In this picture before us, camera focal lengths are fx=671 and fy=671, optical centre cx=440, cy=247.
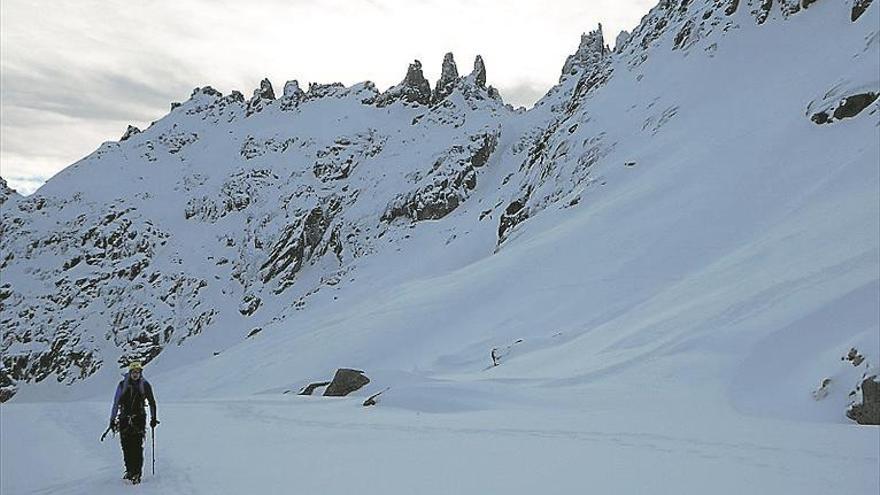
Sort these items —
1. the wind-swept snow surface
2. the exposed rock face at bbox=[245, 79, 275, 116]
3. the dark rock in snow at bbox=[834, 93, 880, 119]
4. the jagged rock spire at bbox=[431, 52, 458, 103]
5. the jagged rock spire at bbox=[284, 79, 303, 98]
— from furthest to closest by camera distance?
the exposed rock face at bbox=[245, 79, 275, 116], the jagged rock spire at bbox=[284, 79, 303, 98], the jagged rock spire at bbox=[431, 52, 458, 103], the dark rock in snow at bbox=[834, 93, 880, 119], the wind-swept snow surface

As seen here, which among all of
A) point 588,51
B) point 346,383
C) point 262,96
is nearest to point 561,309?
point 346,383

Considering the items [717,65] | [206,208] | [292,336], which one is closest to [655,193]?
[717,65]

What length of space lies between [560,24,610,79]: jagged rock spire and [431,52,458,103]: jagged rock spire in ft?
46.0

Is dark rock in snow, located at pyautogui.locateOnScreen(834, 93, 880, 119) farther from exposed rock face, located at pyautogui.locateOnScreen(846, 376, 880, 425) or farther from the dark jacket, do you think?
the dark jacket

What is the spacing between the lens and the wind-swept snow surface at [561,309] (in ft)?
26.7

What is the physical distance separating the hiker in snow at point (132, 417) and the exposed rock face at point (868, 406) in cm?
848

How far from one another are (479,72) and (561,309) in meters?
68.3

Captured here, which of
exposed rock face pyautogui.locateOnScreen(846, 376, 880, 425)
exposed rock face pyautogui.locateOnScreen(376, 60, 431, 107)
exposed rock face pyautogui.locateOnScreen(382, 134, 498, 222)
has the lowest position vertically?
exposed rock face pyautogui.locateOnScreen(846, 376, 880, 425)

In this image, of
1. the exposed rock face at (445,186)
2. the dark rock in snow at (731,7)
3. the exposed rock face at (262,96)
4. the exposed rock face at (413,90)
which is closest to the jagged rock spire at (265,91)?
the exposed rock face at (262,96)

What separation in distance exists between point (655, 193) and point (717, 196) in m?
3.52

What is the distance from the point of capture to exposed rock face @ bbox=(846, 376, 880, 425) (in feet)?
25.8

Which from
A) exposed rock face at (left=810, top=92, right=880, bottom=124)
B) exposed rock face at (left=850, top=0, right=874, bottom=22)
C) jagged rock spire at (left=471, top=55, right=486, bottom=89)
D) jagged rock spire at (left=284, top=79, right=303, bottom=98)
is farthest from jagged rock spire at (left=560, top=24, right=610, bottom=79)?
exposed rock face at (left=810, top=92, right=880, bottom=124)

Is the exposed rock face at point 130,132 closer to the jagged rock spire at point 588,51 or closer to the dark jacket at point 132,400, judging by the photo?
the jagged rock spire at point 588,51

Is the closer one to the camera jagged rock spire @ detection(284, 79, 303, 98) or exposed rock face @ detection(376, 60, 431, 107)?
exposed rock face @ detection(376, 60, 431, 107)
